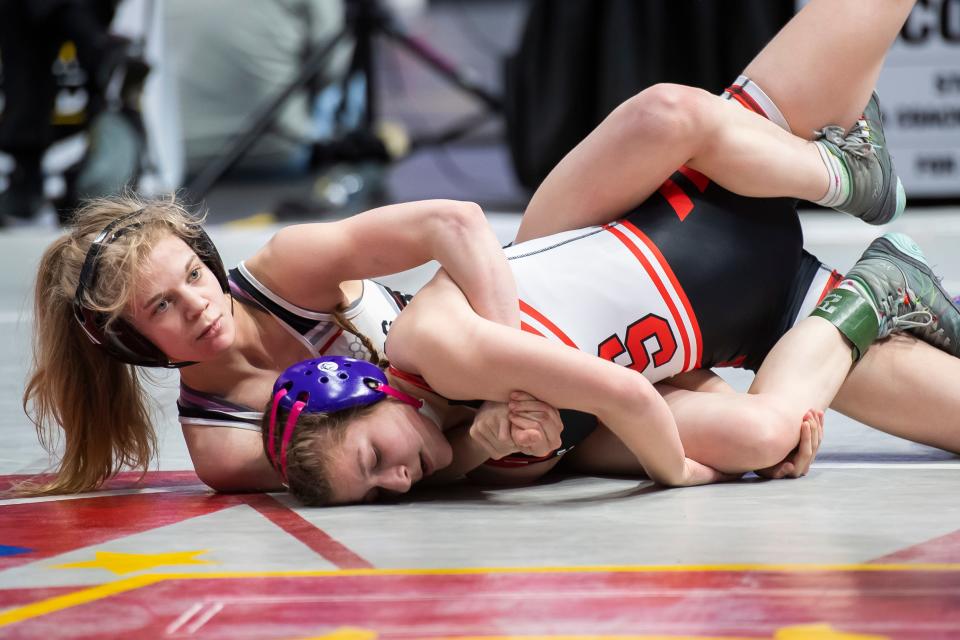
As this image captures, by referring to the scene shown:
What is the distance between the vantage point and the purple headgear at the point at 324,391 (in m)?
1.76

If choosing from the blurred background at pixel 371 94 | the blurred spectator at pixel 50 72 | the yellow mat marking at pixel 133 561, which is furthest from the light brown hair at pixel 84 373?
the blurred spectator at pixel 50 72

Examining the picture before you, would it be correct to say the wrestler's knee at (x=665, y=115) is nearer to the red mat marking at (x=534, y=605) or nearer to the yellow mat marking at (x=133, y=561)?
the red mat marking at (x=534, y=605)

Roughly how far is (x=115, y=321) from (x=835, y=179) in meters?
1.16

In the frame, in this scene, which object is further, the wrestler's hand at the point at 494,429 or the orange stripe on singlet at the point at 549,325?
the orange stripe on singlet at the point at 549,325

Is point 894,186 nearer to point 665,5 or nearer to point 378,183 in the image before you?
point 665,5

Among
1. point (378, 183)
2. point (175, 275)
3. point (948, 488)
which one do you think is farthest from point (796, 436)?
point (378, 183)

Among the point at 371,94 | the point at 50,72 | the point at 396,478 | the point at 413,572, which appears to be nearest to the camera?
the point at 413,572

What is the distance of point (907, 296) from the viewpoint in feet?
6.75

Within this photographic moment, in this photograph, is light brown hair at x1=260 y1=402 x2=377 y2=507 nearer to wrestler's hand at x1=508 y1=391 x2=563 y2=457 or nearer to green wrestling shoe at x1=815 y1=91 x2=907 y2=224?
wrestler's hand at x1=508 y1=391 x2=563 y2=457

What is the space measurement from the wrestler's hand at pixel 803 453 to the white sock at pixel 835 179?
1.21 ft

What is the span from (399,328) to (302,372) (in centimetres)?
16

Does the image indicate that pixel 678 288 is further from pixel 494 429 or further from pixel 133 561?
pixel 133 561

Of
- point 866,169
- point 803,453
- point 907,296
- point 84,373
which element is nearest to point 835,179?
point 866,169

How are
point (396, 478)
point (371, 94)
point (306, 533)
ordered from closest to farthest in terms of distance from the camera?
point (306, 533), point (396, 478), point (371, 94)
